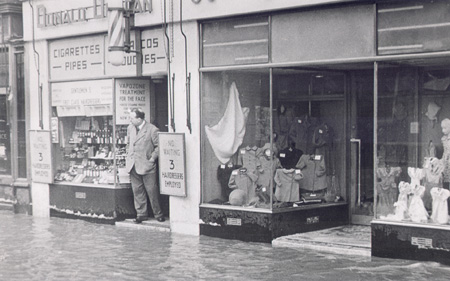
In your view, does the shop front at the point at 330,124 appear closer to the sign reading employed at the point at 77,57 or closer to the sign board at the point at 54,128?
the sign reading employed at the point at 77,57

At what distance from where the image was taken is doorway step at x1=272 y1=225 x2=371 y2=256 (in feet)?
35.3

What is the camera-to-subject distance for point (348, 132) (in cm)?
1295

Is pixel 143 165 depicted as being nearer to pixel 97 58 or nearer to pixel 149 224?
pixel 149 224

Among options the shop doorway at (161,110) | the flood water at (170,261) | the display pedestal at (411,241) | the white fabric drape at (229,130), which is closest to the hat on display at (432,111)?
the display pedestal at (411,241)

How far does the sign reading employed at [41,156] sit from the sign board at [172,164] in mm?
3320

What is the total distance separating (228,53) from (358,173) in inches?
121

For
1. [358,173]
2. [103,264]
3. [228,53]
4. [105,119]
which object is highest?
[228,53]

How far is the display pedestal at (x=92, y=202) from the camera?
14.3 metres

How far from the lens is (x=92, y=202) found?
14.7m

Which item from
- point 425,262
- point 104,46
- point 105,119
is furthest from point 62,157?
point 425,262

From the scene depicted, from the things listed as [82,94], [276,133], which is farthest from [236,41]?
[82,94]

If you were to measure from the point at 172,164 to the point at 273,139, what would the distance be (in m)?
1.99

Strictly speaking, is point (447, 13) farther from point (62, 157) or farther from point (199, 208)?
point (62, 157)

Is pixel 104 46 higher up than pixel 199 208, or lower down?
higher up
